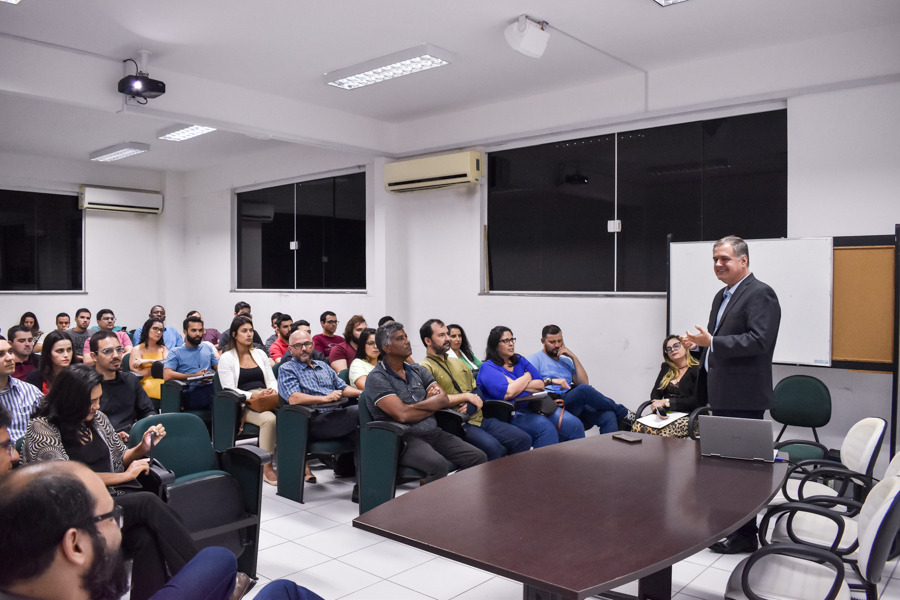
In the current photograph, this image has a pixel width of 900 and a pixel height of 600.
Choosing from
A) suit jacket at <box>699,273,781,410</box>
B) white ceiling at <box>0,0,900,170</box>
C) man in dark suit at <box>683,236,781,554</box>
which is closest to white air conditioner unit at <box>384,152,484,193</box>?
white ceiling at <box>0,0,900,170</box>

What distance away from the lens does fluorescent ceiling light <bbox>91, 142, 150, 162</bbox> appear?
8.22 metres

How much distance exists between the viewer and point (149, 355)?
19.2 feet

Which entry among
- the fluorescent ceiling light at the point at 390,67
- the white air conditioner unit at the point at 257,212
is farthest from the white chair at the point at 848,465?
the white air conditioner unit at the point at 257,212

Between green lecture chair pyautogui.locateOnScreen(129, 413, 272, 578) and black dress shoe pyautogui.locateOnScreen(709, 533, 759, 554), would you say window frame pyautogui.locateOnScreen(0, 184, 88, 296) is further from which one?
black dress shoe pyautogui.locateOnScreen(709, 533, 759, 554)

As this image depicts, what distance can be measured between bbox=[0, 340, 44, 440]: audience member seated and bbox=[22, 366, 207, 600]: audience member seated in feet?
2.10

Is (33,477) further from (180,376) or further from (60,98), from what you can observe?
(60,98)

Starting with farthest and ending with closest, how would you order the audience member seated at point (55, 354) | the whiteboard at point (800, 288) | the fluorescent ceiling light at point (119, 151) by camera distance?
the fluorescent ceiling light at point (119, 151) → the whiteboard at point (800, 288) → the audience member seated at point (55, 354)

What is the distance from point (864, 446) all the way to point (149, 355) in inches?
218

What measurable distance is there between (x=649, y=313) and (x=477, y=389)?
1909 millimetres

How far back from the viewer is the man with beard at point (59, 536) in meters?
1.14

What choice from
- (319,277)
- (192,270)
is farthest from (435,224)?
(192,270)

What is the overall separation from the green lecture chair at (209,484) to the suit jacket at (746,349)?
2.30 m

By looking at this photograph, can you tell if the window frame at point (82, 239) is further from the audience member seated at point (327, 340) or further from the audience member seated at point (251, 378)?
the audience member seated at point (251, 378)

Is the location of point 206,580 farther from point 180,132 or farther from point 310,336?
point 180,132
